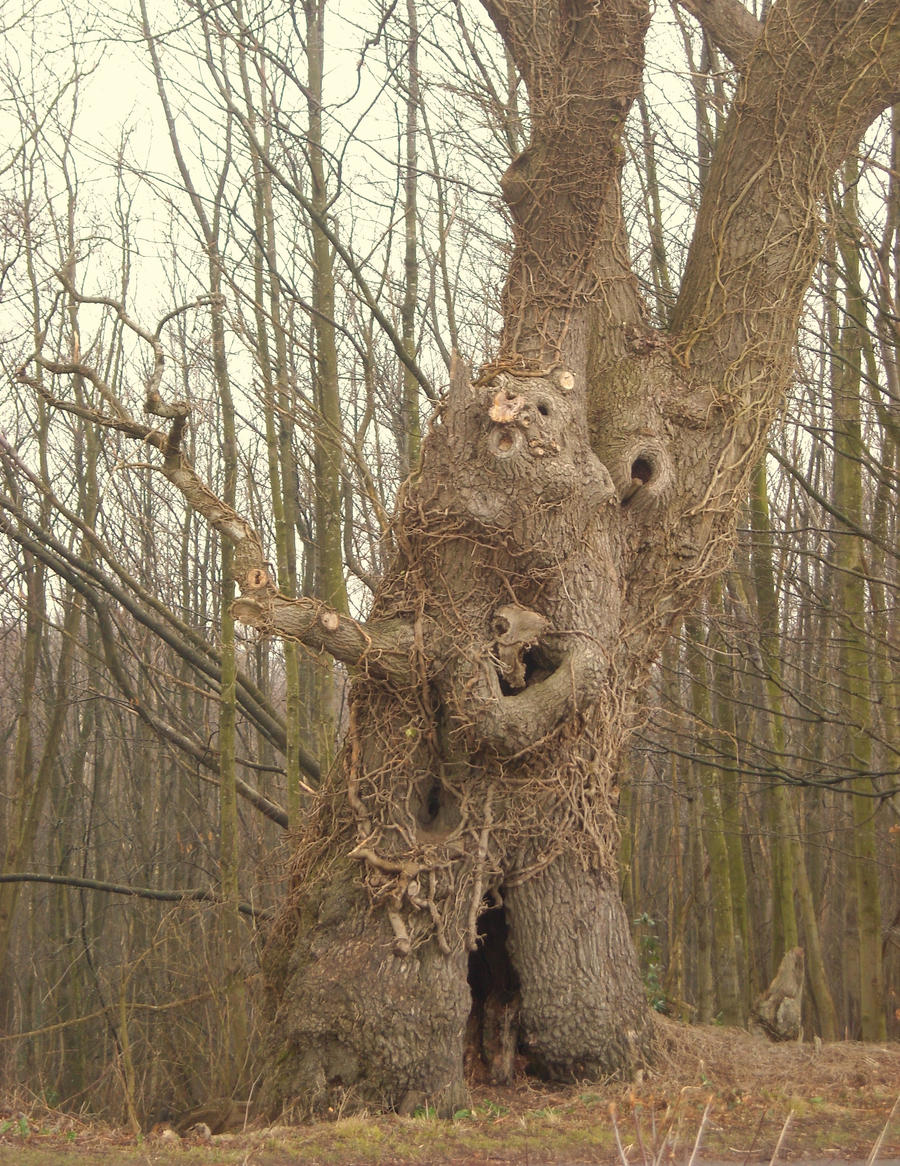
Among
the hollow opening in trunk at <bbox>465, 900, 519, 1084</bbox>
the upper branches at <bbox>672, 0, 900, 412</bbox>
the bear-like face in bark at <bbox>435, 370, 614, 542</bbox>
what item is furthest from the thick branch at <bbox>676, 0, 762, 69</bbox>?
the hollow opening in trunk at <bbox>465, 900, 519, 1084</bbox>

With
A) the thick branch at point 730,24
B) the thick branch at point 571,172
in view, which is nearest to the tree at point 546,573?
the thick branch at point 571,172

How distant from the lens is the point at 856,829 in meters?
8.97

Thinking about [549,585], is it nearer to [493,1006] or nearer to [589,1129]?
[493,1006]

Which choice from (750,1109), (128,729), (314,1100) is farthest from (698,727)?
(128,729)

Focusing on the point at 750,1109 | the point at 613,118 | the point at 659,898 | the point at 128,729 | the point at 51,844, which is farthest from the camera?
the point at 659,898

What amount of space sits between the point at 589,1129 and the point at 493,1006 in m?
1.11

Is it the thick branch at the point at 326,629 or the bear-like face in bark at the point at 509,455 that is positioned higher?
the bear-like face in bark at the point at 509,455

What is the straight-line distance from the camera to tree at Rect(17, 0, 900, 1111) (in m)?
4.77

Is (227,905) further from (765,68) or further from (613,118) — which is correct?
(765,68)

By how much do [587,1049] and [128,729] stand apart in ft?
42.1

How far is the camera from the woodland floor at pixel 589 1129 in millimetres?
3762

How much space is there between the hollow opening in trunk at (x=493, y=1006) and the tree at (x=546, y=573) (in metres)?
0.02

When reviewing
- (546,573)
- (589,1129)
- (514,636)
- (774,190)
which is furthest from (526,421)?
(589,1129)

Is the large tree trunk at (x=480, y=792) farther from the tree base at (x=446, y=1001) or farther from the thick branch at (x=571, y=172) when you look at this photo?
the thick branch at (x=571, y=172)
